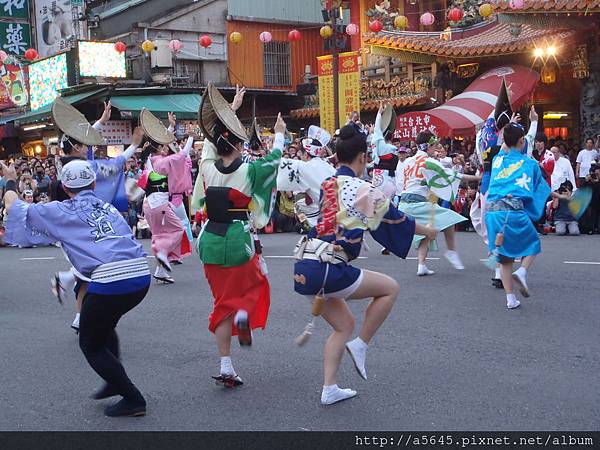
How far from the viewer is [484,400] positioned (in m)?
4.58

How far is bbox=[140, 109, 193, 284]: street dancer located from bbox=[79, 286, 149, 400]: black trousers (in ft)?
16.2

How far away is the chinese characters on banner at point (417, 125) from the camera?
17641 millimetres

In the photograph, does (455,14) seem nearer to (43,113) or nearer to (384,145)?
(384,145)

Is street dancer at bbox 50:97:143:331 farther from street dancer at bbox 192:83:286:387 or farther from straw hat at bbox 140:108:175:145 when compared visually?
straw hat at bbox 140:108:175:145

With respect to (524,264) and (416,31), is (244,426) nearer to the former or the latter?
(524,264)

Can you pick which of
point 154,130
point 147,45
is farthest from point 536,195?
point 147,45

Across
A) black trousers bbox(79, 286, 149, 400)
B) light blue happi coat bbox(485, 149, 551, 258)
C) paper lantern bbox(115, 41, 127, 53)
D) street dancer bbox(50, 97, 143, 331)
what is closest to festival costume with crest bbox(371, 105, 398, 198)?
light blue happi coat bbox(485, 149, 551, 258)

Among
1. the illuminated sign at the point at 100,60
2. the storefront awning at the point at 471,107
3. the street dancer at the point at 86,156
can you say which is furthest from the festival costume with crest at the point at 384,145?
the illuminated sign at the point at 100,60

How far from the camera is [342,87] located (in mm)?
21500

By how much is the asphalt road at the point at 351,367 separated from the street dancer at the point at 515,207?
1.56ft

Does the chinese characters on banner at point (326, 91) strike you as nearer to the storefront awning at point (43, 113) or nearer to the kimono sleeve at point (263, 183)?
the storefront awning at point (43, 113)

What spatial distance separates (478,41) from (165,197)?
11791mm

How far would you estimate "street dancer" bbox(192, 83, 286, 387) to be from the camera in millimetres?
5039

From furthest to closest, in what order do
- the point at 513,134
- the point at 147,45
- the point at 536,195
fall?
the point at 147,45 < the point at 536,195 < the point at 513,134
